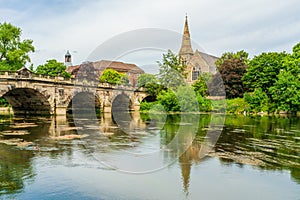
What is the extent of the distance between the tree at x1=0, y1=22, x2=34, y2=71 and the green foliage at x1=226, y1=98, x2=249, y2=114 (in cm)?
3857

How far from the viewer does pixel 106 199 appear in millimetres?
8555

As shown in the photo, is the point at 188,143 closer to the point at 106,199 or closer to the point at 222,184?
the point at 222,184

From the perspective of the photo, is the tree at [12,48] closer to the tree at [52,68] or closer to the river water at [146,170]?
the tree at [52,68]

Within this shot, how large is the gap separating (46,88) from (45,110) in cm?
386

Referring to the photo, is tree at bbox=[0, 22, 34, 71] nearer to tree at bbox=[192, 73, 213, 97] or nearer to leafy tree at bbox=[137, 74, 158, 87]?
leafy tree at bbox=[137, 74, 158, 87]

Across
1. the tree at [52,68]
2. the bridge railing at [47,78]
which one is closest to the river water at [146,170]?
the bridge railing at [47,78]

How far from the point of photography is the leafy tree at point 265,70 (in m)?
56.7

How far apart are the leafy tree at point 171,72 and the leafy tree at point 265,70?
13237mm

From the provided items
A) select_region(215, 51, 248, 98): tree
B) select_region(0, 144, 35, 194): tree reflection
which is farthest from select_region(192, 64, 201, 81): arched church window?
select_region(0, 144, 35, 194): tree reflection

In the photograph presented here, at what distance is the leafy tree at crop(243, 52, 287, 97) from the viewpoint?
56.7 m

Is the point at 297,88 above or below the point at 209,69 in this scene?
below

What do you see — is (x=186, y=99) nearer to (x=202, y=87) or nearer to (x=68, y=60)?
(x=202, y=87)

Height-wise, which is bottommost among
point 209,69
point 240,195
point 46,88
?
point 240,195

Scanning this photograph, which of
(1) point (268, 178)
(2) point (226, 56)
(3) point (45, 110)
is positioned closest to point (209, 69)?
(2) point (226, 56)
